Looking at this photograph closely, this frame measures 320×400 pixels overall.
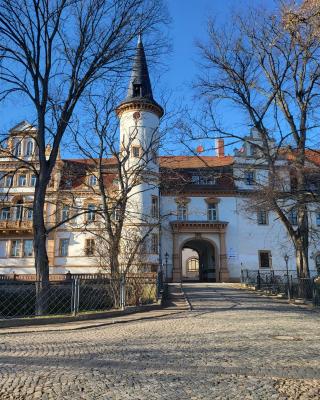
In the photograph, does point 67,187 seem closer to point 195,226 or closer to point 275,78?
point 195,226

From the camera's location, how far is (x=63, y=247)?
41.8 meters

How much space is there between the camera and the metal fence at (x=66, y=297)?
1332cm

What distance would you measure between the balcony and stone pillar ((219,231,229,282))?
18.3 m

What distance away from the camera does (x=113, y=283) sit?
51.9ft

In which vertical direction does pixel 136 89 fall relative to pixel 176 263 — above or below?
above

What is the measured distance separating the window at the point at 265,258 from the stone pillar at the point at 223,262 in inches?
151

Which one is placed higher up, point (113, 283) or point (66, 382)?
point (113, 283)

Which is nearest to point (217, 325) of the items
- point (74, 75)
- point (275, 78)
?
point (74, 75)

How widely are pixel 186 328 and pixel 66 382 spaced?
5.79 meters

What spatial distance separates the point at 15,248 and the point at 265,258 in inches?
961

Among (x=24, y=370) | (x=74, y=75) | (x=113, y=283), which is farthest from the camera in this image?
(x=74, y=75)

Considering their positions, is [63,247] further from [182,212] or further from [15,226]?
[182,212]

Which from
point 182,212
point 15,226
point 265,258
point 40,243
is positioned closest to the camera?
point 40,243

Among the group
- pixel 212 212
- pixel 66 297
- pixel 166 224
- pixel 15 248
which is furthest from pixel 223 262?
pixel 66 297
